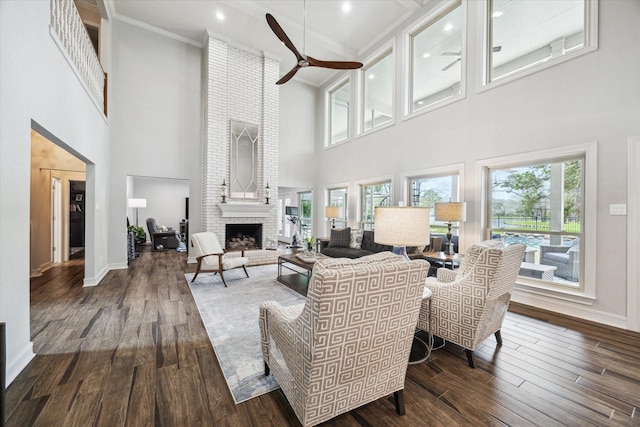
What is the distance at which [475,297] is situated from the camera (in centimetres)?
204

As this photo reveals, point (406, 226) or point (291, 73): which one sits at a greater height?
point (291, 73)

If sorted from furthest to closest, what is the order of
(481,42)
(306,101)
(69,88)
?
(306,101), (481,42), (69,88)

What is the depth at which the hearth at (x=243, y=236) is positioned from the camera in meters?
6.51

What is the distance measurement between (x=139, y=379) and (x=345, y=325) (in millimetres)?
1735

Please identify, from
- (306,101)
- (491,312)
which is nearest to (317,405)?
(491,312)

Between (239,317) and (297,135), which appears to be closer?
(239,317)

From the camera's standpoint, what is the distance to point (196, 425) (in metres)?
1.51

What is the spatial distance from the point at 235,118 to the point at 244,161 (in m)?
1.05

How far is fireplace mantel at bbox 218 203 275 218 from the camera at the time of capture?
613 centimetres

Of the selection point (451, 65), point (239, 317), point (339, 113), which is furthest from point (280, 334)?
point (339, 113)

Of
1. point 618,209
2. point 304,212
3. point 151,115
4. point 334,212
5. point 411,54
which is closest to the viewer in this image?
point 618,209

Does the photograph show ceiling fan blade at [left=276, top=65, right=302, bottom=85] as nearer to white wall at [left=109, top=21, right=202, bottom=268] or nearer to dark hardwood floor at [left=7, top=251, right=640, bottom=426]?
white wall at [left=109, top=21, right=202, bottom=268]

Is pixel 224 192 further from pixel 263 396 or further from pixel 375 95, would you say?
pixel 263 396

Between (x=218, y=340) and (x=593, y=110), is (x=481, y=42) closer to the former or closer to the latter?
(x=593, y=110)
